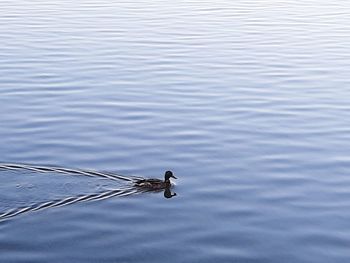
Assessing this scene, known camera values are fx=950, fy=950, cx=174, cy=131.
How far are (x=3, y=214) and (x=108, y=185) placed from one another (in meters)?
3.25

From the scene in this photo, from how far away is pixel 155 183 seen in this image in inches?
918

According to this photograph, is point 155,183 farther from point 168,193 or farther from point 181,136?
point 181,136

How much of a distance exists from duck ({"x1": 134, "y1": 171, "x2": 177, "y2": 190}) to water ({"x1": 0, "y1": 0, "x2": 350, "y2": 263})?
0.28 metres

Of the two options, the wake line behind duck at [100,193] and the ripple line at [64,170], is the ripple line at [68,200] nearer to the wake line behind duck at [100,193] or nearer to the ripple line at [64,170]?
the wake line behind duck at [100,193]

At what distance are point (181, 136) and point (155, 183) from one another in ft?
18.0

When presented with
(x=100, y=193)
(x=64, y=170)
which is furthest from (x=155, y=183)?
(x=64, y=170)

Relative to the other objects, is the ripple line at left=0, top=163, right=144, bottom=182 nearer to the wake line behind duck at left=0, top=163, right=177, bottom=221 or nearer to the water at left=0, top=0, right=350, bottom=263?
the wake line behind duck at left=0, top=163, right=177, bottom=221

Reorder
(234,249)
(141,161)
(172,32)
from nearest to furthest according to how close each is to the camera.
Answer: (234,249), (141,161), (172,32)

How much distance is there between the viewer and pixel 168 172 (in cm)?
2373

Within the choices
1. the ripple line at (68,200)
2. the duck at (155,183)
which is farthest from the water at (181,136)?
the duck at (155,183)

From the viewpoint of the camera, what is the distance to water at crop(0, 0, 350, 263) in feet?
68.5

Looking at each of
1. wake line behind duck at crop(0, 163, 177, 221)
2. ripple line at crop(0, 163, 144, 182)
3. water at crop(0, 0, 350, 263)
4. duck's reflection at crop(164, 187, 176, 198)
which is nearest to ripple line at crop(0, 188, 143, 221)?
wake line behind duck at crop(0, 163, 177, 221)

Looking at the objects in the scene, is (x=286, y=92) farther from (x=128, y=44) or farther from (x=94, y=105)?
(x=128, y=44)

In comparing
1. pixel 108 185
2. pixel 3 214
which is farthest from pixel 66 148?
pixel 3 214
